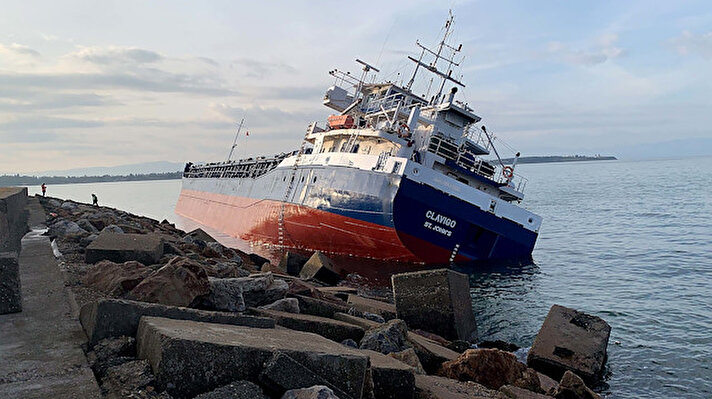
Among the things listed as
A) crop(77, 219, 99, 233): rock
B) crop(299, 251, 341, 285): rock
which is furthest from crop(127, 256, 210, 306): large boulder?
crop(299, 251, 341, 285): rock

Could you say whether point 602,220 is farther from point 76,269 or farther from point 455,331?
point 76,269

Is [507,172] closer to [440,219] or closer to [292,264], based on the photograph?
[440,219]

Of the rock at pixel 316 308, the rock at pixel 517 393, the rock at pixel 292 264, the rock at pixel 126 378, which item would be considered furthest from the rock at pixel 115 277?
the rock at pixel 292 264

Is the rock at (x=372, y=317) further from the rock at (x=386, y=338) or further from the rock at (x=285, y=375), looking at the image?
the rock at (x=285, y=375)

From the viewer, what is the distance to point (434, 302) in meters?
8.77

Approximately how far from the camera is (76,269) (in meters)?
6.13

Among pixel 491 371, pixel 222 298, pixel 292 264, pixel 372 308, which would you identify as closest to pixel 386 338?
pixel 491 371

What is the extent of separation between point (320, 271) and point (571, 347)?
6.66 meters

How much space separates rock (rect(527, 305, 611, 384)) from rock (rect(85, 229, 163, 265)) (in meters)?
5.63

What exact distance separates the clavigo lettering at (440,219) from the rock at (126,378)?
14.2m

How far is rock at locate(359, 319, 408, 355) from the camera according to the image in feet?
18.5

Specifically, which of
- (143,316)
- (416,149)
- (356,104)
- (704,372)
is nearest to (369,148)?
(416,149)

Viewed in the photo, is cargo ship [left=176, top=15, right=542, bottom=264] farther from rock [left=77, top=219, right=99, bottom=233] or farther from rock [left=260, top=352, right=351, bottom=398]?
rock [left=260, top=352, right=351, bottom=398]

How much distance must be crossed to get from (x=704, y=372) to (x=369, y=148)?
554 inches
